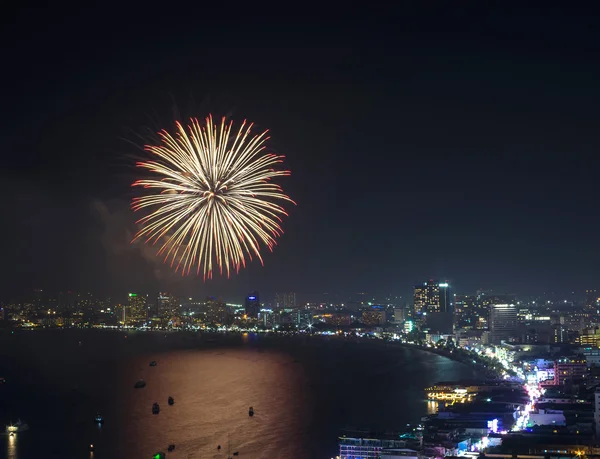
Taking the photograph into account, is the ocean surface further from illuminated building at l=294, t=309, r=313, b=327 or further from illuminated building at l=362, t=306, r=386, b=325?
illuminated building at l=294, t=309, r=313, b=327

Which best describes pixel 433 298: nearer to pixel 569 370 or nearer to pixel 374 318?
pixel 374 318

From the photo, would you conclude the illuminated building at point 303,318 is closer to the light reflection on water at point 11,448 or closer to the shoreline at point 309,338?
the shoreline at point 309,338

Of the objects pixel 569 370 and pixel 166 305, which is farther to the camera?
pixel 166 305

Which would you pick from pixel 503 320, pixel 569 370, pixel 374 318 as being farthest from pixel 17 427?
pixel 374 318

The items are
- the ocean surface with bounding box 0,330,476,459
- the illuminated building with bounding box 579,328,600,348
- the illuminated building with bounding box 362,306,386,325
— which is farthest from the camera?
the illuminated building with bounding box 362,306,386,325

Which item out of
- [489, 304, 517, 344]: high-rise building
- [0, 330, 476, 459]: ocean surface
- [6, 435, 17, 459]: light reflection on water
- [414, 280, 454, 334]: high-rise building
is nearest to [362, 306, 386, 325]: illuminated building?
[414, 280, 454, 334]: high-rise building

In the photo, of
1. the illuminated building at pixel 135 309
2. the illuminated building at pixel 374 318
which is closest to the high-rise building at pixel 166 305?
the illuminated building at pixel 135 309
